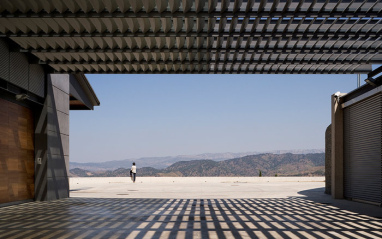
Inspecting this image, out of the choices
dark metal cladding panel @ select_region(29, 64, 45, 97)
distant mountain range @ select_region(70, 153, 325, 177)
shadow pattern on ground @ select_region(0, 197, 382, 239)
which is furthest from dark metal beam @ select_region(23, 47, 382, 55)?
distant mountain range @ select_region(70, 153, 325, 177)

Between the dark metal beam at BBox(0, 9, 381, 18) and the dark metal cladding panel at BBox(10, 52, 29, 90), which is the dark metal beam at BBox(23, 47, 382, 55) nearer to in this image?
the dark metal cladding panel at BBox(10, 52, 29, 90)

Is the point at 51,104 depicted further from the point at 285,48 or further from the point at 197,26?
the point at 285,48

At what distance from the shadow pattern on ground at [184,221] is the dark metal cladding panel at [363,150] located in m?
2.37

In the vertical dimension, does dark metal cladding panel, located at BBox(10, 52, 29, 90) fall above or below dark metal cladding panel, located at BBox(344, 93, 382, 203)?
above

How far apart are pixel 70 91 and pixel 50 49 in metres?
6.04

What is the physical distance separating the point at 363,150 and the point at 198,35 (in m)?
8.93

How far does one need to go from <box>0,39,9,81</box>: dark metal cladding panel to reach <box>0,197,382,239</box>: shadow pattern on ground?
4.60 metres

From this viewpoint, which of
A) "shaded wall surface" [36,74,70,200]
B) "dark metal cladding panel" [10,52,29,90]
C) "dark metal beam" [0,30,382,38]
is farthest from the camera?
"shaded wall surface" [36,74,70,200]

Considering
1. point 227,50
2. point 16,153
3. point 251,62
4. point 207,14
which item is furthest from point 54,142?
point 207,14

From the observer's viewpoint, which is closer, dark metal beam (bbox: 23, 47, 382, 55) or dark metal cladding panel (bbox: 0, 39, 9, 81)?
dark metal cladding panel (bbox: 0, 39, 9, 81)

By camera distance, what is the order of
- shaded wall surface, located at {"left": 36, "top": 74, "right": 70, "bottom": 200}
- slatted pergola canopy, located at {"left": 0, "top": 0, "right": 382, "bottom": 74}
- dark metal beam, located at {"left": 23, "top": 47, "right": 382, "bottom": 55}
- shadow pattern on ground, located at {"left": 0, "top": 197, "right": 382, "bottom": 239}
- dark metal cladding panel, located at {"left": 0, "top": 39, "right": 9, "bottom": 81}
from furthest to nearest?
shaded wall surface, located at {"left": 36, "top": 74, "right": 70, "bottom": 200}, dark metal beam, located at {"left": 23, "top": 47, "right": 382, "bottom": 55}, dark metal cladding panel, located at {"left": 0, "top": 39, "right": 9, "bottom": 81}, slatted pergola canopy, located at {"left": 0, "top": 0, "right": 382, "bottom": 74}, shadow pattern on ground, located at {"left": 0, "top": 197, "right": 382, "bottom": 239}

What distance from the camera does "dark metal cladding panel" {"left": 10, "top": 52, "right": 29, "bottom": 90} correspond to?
13445 mm

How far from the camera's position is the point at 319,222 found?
33.7ft

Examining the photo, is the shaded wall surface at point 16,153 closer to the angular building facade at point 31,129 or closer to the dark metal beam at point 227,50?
the angular building facade at point 31,129
